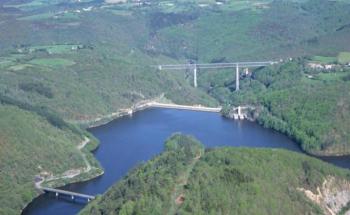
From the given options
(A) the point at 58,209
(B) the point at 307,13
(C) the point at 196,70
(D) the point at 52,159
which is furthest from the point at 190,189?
(B) the point at 307,13

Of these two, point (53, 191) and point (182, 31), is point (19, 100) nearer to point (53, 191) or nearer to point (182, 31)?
point (53, 191)

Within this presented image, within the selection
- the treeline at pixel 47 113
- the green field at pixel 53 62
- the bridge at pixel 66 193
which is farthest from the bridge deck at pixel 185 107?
the bridge at pixel 66 193

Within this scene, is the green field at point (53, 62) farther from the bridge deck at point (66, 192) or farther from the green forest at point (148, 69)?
the bridge deck at point (66, 192)

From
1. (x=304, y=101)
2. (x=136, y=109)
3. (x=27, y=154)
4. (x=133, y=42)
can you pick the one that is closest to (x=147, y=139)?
(x=27, y=154)

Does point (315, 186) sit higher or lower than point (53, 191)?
higher

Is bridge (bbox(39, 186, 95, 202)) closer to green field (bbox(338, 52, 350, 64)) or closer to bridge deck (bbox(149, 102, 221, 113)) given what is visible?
bridge deck (bbox(149, 102, 221, 113))

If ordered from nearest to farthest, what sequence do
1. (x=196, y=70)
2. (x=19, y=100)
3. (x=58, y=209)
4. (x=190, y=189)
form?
1. (x=190, y=189)
2. (x=58, y=209)
3. (x=19, y=100)
4. (x=196, y=70)
